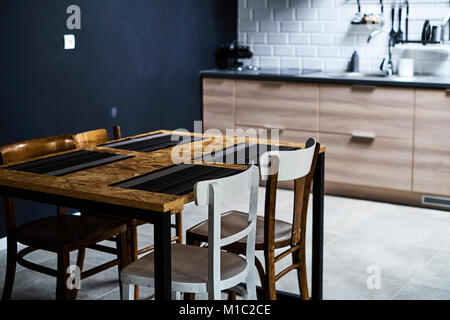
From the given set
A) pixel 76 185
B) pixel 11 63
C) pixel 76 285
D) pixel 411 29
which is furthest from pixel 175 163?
pixel 411 29

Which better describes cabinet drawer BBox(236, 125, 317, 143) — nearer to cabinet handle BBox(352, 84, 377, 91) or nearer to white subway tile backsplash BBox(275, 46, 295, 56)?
cabinet handle BBox(352, 84, 377, 91)

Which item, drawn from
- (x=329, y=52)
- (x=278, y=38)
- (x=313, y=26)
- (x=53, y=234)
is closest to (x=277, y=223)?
(x=53, y=234)

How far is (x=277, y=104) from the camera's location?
548cm

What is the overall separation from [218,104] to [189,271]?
10.9 ft

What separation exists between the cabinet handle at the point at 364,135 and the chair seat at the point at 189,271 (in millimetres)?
2633

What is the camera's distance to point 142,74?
17.1 feet

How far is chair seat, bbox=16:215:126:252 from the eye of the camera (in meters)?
2.96

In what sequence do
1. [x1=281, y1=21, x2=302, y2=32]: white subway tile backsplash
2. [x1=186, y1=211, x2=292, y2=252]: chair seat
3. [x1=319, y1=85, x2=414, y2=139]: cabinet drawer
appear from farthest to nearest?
1. [x1=281, y1=21, x2=302, y2=32]: white subway tile backsplash
2. [x1=319, y1=85, x2=414, y2=139]: cabinet drawer
3. [x1=186, y1=211, x2=292, y2=252]: chair seat

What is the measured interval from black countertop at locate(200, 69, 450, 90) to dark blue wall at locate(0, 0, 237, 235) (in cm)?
35

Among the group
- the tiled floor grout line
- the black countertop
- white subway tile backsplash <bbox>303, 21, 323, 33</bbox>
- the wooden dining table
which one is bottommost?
the tiled floor grout line

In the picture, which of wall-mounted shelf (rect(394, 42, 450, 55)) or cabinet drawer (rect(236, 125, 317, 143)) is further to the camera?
cabinet drawer (rect(236, 125, 317, 143))

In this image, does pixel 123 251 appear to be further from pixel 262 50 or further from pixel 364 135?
pixel 262 50

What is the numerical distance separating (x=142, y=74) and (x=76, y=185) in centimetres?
276

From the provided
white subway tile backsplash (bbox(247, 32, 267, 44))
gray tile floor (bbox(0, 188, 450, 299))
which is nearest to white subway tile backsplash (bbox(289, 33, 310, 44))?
white subway tile backsplash (bbox(247, 32, 267, 44))
